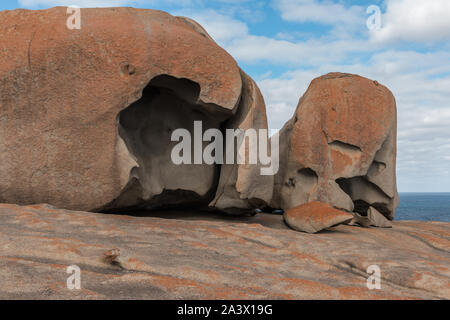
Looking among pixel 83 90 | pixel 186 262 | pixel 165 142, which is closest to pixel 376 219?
pixel 165 142

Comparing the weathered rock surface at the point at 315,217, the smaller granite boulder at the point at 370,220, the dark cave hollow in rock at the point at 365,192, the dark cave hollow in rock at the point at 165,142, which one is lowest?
the smaller granite boulder at the point at 370,220

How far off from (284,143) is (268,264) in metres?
5.01

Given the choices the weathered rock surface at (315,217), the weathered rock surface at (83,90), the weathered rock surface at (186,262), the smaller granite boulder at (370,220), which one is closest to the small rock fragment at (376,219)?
the smaller granite boulder at (370,220)

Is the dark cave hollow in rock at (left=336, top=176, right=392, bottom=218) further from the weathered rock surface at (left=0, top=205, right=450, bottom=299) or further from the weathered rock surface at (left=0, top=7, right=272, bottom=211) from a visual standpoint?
the weathered rock surface at (left=0, top=7, right=272, bottom=211)

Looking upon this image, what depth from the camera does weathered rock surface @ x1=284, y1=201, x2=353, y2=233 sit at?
21.4 feet

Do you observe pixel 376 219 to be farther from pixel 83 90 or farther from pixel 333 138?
pixel 83 90

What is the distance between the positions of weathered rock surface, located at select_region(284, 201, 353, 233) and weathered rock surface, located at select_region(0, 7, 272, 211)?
2.23 meters

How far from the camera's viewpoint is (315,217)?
21.7 ft

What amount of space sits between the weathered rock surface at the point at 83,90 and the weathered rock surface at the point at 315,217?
223 centimetres

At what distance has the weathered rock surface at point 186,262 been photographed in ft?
10.3

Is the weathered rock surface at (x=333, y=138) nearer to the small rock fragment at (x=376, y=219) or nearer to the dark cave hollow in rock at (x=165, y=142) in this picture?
the small rock fragment at (x=376, y=219)
